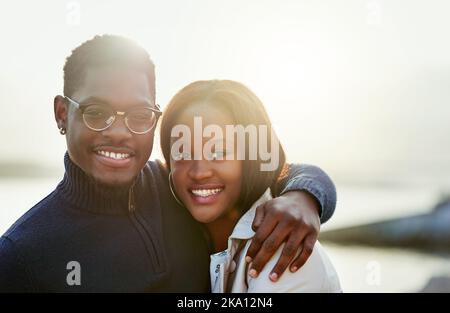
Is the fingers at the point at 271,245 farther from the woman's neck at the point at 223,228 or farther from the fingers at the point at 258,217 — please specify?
the woman's neck at the point at 223,228

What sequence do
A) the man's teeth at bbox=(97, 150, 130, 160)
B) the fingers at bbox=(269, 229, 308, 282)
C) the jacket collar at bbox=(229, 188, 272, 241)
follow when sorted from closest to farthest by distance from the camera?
1. the fingers at bbox=(269, 229, 308, 282)
2. the jacket collar at bbox=(229, 188, 272, 241)
3. the man's teeth at bbox=(97, 150, 130, 160)

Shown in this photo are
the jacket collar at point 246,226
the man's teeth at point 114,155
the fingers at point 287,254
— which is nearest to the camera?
the fingers at point 287,254

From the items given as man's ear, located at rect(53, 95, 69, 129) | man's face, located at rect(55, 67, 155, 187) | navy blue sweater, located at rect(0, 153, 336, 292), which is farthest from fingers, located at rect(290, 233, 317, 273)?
man's ear, located at rect(53, 95, 69, 129)

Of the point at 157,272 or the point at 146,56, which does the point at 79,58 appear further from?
the point at 157,272

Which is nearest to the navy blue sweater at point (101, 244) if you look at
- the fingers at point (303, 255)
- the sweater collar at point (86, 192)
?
the sweater collar at point (86, 192)

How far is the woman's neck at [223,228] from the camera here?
6.71 ft

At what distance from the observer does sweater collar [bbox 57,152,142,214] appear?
1950 mm

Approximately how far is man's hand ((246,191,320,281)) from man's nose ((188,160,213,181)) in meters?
0.22

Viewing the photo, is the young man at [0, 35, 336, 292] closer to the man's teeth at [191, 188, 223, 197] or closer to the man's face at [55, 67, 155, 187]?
the man's face at [55, 67, 155, 187]

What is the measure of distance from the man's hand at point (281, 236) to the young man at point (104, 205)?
35 mm

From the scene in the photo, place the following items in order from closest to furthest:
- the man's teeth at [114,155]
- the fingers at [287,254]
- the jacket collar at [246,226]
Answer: the fingers at [287,254]
the jacket collar at [246,226]
the man's teeth at [114,155]

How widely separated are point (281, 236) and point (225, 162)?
0.33 metres

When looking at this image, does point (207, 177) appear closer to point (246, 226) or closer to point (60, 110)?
point (246, 226)
